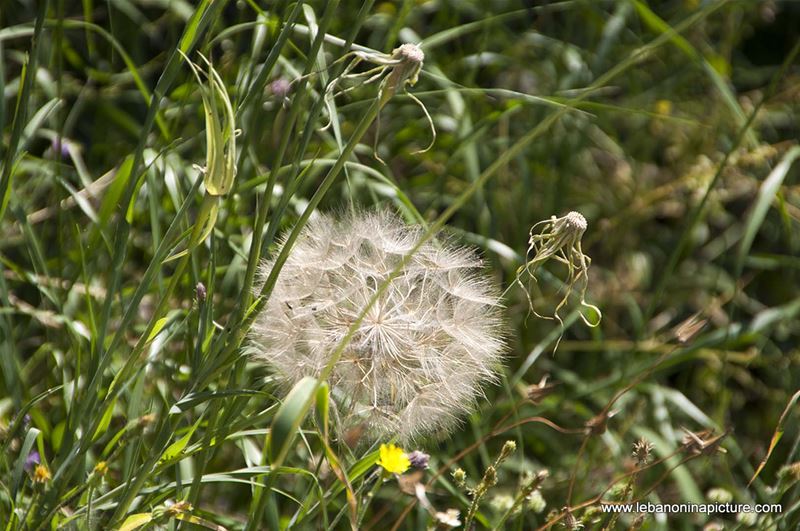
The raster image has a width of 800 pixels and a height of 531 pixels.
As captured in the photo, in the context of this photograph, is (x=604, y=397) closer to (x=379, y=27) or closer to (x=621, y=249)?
(x=621, y=249)

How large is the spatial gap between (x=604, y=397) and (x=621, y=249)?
35.4 inches

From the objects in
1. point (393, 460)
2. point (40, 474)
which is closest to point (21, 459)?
point (40, 474)

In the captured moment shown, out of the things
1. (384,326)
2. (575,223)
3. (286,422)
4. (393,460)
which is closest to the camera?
(286,422)

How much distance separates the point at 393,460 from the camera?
1.47 m

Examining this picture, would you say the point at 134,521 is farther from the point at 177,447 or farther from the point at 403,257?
the point at 403,257

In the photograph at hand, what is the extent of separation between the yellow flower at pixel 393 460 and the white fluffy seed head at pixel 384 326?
0.05 metres

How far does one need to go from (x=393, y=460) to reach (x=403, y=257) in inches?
13.8

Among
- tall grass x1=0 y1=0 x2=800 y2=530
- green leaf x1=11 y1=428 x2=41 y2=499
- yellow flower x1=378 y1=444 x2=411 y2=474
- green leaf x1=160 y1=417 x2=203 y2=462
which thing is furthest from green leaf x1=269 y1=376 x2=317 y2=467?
green leaf x1=11 y1=428 x2=41 y2=499

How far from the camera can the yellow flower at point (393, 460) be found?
144 centimetres

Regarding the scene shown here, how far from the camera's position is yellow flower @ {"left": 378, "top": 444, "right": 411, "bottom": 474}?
1442 millimetres

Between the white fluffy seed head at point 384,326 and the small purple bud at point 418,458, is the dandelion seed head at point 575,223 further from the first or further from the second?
the small purple bud at point 418,458

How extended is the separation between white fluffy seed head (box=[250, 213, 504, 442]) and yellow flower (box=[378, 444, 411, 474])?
0.16 ft

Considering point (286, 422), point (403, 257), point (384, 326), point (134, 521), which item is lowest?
point (134, 521)

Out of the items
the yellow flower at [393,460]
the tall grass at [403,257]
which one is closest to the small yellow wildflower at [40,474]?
the tall grass at [403,257]
